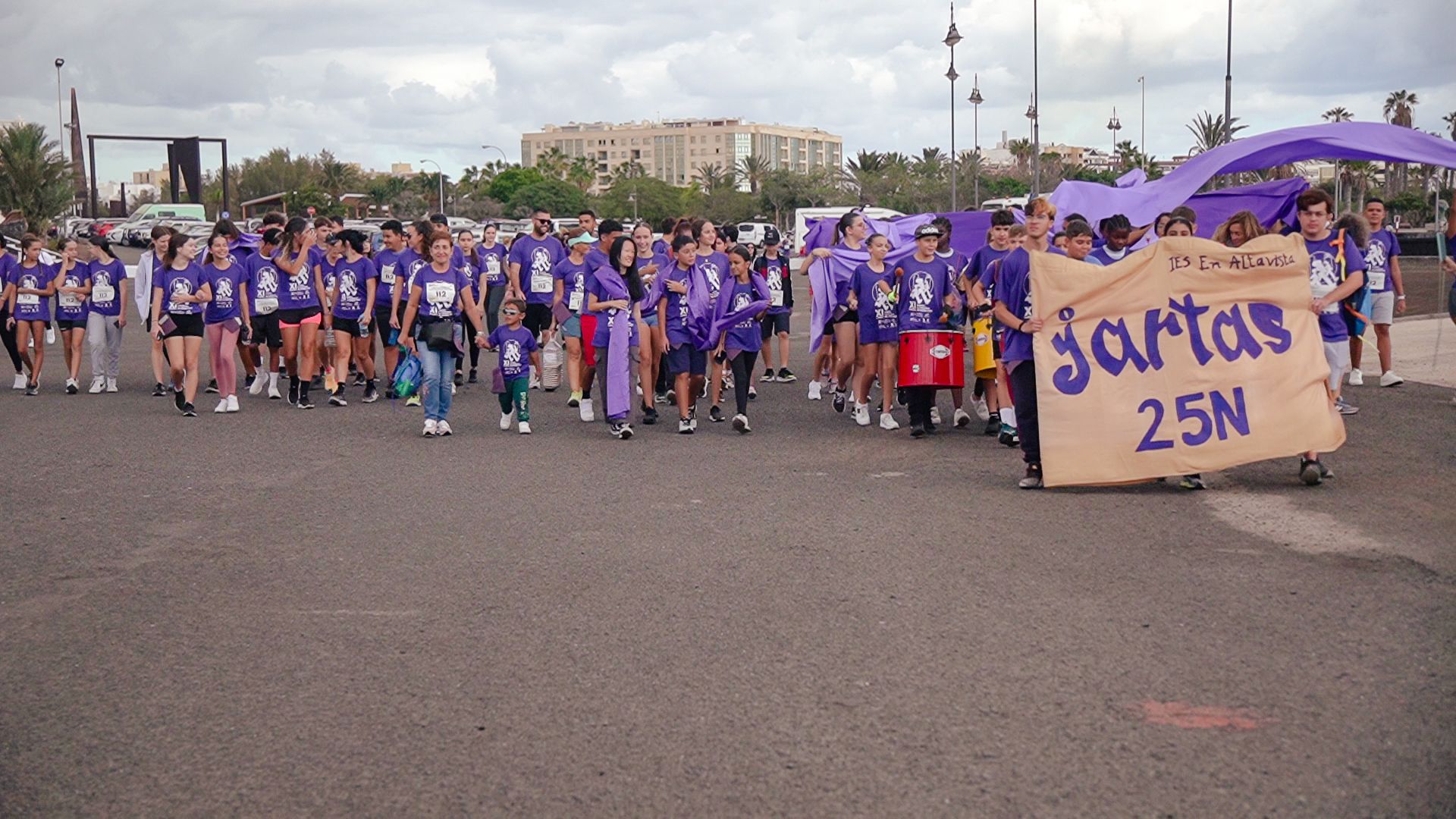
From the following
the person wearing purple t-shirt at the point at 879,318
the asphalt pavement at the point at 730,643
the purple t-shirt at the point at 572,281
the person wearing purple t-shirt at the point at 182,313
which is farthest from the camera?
the purple t-shirt at the point at 572,281

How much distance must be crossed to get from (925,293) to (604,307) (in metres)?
2.78

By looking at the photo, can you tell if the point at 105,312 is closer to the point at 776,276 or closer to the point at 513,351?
the point at 513,351

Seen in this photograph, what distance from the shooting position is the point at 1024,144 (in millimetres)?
118938

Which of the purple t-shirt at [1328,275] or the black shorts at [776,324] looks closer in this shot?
the purple t-shirt at [1328,275]

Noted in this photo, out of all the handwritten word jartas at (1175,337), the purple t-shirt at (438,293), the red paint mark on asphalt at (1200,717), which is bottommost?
the red paint mark on asphalt at (1200,717)

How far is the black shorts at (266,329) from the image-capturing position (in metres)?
15.2

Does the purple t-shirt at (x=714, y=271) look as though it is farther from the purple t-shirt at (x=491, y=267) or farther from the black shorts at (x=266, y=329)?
the black shorts at (x=266, y=329)

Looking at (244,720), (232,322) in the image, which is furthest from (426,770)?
(232,322)

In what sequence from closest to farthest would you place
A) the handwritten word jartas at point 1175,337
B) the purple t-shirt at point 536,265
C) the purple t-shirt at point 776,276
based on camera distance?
the handwritten word jartas at point 1175,337 < the purple t-shirt at point 536,265 < the purple t-shirt at point 776,276

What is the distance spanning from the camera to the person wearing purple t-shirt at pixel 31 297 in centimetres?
1662

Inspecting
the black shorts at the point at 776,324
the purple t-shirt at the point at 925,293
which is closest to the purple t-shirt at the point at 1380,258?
the purple t-shirt at the point at 925,293

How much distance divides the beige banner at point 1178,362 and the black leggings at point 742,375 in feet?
12.0

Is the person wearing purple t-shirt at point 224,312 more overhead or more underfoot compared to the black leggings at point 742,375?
more overhead

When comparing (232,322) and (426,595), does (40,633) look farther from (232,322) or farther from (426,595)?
(232,322)
